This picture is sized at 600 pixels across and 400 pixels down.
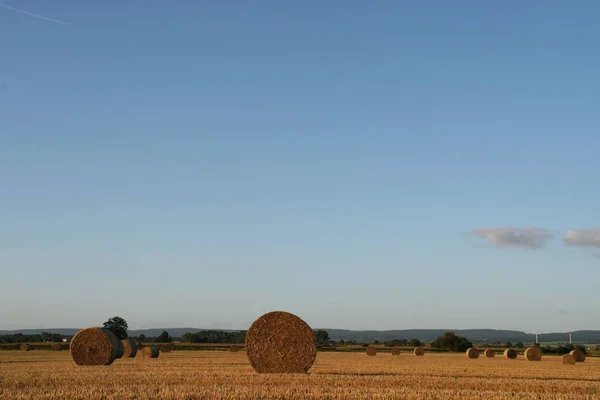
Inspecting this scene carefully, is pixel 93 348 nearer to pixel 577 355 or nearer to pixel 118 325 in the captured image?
pixel 577 355

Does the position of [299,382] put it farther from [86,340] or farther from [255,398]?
[86,340]

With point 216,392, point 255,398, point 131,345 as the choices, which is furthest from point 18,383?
point 131,345

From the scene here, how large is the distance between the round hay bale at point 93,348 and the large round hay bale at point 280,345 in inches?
352

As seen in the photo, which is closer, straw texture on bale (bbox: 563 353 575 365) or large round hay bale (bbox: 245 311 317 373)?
large round hay bale (bbox: 245 311 317 373)

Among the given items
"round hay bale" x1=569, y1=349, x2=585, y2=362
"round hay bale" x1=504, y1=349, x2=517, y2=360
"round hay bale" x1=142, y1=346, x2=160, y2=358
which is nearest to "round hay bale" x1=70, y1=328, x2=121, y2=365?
"round hay bale" x1=142, y1=346, x2=160, y2=358

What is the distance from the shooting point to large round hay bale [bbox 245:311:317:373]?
1061 inches

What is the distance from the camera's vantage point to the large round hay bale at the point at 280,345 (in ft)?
88.4

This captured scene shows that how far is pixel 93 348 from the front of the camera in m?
33.5

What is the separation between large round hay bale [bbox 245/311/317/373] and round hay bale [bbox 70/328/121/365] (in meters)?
8.95

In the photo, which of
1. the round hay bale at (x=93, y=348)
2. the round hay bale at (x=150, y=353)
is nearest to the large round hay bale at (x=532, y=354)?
the round hay bale at (x=150, y=353)

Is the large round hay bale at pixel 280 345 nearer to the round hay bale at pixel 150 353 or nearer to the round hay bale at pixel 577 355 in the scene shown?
the round hay bale at pixel 150 353

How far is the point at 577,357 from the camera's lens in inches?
1903

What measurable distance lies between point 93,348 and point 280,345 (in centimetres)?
1062

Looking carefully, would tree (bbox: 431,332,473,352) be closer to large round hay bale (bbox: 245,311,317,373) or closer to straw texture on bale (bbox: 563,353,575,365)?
straw texture on bale (bbox: 563,353,575,365)
